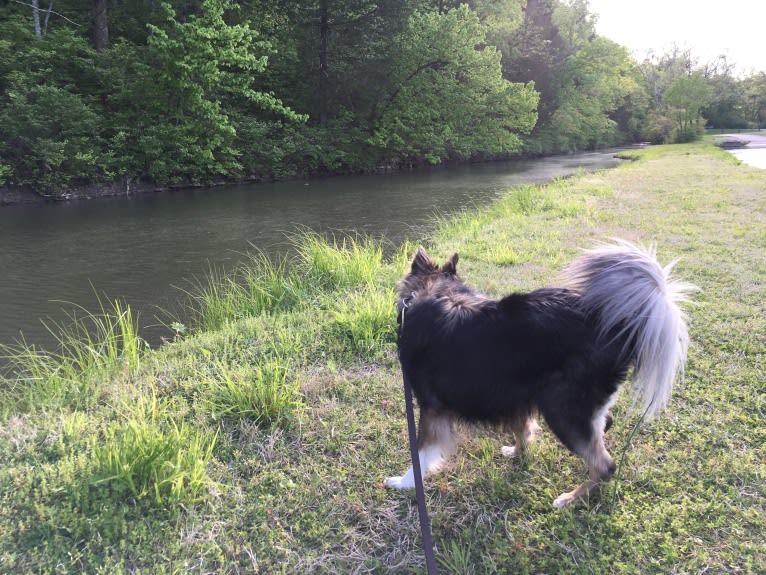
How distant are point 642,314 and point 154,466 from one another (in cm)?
235

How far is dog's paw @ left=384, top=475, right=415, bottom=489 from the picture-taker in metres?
2.40

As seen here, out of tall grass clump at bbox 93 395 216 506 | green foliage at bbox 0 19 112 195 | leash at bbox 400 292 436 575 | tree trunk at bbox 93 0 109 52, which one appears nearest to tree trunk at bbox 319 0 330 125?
tree trunk at bbox 93 0 109 52

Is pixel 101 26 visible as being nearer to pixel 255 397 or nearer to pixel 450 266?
pixel 255 397

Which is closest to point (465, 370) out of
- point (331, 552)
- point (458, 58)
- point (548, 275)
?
point (331, 552)

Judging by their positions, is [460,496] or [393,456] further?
[393,456]

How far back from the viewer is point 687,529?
2.08 m

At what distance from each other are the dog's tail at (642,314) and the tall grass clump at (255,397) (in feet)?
6.04

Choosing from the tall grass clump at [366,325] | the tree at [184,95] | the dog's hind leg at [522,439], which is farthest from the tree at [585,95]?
the dog's hind leg at [522,439]

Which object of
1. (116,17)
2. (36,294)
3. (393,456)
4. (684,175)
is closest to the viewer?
(393,456)

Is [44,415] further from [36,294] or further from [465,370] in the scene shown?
[36,294]

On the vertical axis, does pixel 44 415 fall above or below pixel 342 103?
below

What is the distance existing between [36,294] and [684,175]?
57.2 feet

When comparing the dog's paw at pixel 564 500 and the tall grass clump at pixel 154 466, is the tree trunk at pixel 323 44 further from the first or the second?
the dog's paw at pixel 564 500

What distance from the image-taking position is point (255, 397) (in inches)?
114
